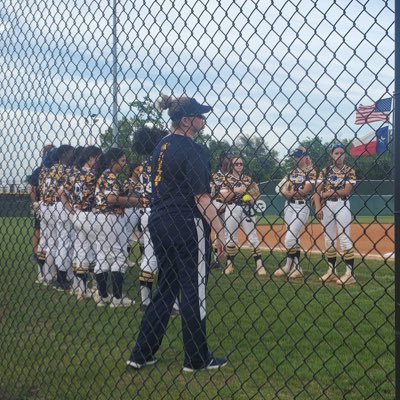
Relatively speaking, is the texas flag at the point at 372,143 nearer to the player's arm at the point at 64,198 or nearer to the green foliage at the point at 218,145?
the green foliage at the point at 218,145

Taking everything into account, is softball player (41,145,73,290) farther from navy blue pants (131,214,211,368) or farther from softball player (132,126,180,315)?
navy blue pants (131,214,211,368)

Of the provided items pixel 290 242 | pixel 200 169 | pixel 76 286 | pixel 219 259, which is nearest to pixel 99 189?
pixel 76 286

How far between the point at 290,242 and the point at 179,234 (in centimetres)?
430

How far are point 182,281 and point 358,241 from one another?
6.63 m

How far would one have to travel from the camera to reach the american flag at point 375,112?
2.18m

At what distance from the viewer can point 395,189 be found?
223 centimetres

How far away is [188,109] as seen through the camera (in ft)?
11.6

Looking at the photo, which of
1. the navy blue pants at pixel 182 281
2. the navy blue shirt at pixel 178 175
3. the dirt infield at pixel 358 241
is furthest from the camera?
the navy blue pants at pixel 182 281

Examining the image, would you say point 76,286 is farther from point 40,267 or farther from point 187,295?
point 187,295

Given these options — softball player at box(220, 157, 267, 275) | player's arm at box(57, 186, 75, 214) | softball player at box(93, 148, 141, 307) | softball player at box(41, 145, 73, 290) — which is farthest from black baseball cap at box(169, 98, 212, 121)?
player's arm at box(57, 186, 75, 214)

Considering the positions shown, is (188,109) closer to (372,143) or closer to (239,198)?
(372,143)

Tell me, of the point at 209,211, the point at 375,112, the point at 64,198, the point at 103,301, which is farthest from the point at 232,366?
the point at 64,198

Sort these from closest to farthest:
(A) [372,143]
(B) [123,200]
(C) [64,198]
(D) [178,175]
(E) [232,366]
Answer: (A) [372,143]
(D) [178,175]
(E) [232,366]
(B) [123,200]
(C) [64,198]

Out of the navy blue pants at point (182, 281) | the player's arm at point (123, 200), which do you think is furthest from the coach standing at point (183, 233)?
the player's arm at point (123, 200)
